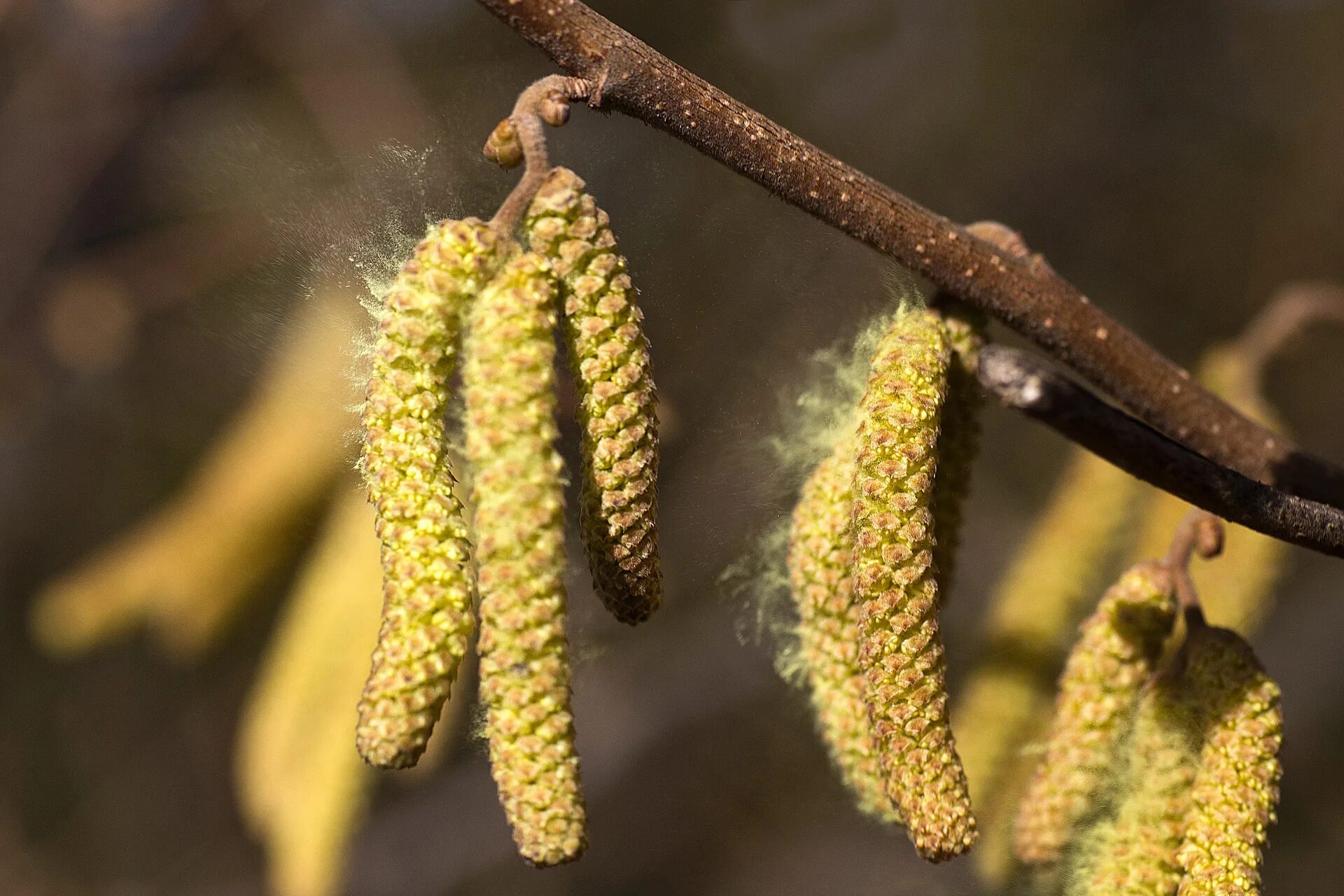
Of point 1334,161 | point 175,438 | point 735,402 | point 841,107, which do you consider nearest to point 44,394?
point 175,438

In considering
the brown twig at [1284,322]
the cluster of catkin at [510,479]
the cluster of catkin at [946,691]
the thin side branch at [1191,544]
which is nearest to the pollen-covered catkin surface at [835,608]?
the cluster of catkin at [946,691]

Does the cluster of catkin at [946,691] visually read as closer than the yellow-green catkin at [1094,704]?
Yes

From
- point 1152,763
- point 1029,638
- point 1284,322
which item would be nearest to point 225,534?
point 1029,638

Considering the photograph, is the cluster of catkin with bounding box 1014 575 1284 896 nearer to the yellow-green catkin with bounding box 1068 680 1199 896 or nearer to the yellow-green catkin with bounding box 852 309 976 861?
the yellow-green catkin with bounding box 1068 680 1199 896

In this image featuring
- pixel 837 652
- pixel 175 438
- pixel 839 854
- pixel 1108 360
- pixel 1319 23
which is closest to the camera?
pixel 837 652

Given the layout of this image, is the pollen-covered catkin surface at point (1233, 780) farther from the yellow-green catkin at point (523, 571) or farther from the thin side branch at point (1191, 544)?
the yellow-green catkin at point (523, 571)

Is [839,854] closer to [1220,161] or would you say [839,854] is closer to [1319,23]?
[1220,161]

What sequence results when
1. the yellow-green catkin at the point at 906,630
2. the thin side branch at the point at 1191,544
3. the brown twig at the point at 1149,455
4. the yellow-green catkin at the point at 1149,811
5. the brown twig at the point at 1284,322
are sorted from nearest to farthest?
1. the brown twig at the point at 1149,455
2. the yellow-green catkin at the point at 906,630
3. the yellow-green catkin at the point at 1149,811
4. the thin side branch at the point at 1191,544
5. the brown twig at the point at 1284,322
